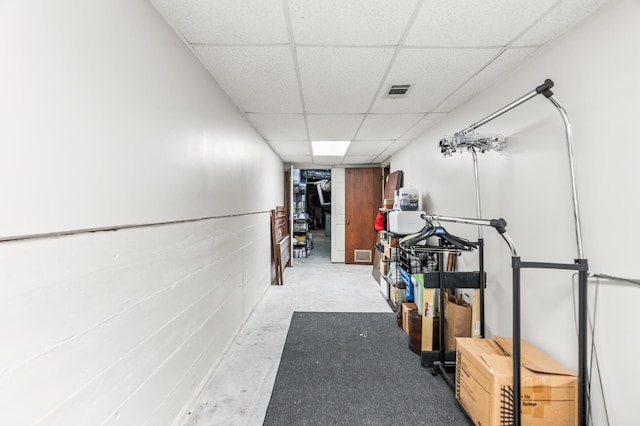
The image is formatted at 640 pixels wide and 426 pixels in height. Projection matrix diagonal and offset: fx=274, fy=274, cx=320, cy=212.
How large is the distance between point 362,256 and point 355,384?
4.67 m

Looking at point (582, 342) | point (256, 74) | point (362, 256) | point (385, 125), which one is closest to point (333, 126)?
point (385, 125)

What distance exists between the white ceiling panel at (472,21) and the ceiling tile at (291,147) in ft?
9.68

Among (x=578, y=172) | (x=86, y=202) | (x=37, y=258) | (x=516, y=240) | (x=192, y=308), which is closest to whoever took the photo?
(x=37, y=258)

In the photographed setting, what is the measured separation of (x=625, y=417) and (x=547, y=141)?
153 centimetres

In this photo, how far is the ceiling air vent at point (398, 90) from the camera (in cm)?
245

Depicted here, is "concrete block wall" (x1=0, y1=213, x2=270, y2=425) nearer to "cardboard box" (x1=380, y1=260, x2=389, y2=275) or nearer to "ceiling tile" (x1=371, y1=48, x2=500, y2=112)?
"ceiling tile" (x1=371, y1=48, x2=500, y2=112)

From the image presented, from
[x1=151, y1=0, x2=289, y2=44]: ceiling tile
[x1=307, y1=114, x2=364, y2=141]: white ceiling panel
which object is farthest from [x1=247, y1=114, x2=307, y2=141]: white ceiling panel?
[x1=151, y1=0, x2=289, y2=44]: ceiling tile

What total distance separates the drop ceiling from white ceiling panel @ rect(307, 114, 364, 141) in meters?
0.21

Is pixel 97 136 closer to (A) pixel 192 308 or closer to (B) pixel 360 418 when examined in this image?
(A) pixel 192 308

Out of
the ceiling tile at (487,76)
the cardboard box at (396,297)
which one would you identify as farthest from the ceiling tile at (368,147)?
the cardboard box at (396,297)

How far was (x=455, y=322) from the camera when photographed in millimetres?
2480

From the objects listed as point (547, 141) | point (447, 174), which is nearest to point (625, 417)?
point (547, 141)

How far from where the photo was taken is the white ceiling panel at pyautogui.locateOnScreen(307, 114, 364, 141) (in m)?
3.25

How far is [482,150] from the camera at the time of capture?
2201mm
